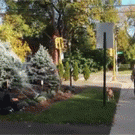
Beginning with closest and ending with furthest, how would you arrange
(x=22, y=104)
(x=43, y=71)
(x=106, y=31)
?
1. (x=22, y=104)
2. (x=106, y=31)
3. (x=43, y=71)

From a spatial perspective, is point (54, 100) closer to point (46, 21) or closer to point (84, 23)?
point (84, 23)

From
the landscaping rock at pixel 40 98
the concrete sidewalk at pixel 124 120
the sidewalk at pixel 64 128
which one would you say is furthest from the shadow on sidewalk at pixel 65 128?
the landscaping rock at pixel 40 98

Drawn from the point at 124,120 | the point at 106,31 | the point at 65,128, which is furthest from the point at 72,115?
the point at 106,31

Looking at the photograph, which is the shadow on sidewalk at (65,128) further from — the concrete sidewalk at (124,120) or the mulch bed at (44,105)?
the mulch bed at (44,105)

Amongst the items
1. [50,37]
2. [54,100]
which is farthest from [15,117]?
[50,37]

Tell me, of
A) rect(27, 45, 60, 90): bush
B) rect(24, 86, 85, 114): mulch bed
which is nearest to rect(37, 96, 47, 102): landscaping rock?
rect(24, 86, 85, 114): mulch bed

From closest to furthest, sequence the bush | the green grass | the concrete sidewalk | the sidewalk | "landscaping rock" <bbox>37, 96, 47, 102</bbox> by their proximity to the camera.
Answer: the sidewalk
the concrete sidewalk
the green grass
"landscaping rock" <bbox>37, 96, 47, 102</bbox>
the bush

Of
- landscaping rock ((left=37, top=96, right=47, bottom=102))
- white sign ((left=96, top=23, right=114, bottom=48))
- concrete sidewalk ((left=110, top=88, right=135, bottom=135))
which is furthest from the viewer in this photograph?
landscaping rock ((left=37, top=96, right=47, bottom=102))

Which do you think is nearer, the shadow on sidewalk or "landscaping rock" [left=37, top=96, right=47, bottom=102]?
the shadow on sidewalk

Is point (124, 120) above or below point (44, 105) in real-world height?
below

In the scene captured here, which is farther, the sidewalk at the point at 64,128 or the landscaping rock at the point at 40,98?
the landscaping rock at the point at 40,98

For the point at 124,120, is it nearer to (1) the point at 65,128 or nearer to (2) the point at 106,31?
(1) the point at 65,128

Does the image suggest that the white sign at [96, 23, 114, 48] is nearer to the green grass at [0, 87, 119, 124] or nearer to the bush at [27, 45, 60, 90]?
the green grass at [0, 87, 119, 124]

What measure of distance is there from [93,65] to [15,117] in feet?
88.0
